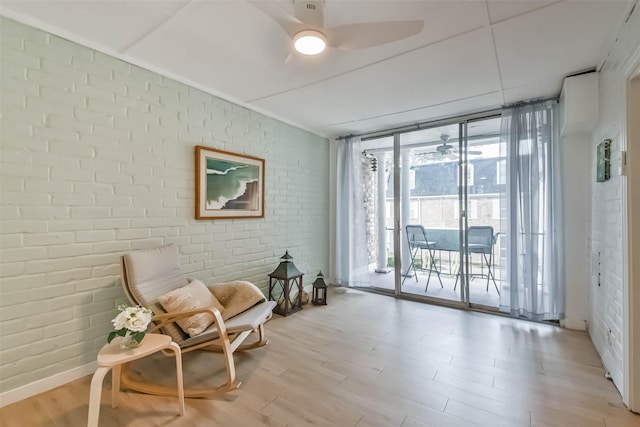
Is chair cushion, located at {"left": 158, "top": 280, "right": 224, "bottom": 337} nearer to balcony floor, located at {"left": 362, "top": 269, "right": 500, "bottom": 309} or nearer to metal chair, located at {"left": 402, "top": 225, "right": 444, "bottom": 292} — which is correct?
balcony floor, located at {"left": 362, "top": 269, "right": 500, "bottom": 309}

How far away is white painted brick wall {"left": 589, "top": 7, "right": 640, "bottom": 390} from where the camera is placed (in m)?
1.77

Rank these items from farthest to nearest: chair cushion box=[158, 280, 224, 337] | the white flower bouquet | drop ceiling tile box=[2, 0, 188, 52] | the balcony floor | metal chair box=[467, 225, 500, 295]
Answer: the balcony floor, metal chair box=[467, 225, 500, 295], chair cushion box=[158, 280, 224, 337], drop ceiling tile box=[2, 0, 188, 52], the white flower bouquet

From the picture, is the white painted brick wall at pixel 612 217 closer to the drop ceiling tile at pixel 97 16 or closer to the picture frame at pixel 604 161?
the picture frame at pixel 604 161

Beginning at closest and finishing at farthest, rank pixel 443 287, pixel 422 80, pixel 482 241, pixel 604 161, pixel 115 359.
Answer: pixel 115 359 → pixel 604 161 → pixel 422 80 → pixel 482 241 → pixel 443 287

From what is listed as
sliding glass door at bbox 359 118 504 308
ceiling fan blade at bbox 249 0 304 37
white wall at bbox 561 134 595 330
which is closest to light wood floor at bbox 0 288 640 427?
white wall at bbox 561 134 595 330

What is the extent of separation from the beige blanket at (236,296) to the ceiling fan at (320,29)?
183 centimetres

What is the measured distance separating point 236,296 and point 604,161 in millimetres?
2989

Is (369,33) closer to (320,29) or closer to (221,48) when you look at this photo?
(320,29)

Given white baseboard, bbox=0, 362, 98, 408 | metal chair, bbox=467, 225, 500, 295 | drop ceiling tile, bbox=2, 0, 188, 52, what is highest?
drop ceiling tile, bbox=2, 0, 188, 52

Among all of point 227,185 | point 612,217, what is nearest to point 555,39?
point 612,217

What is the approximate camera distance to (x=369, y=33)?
1.68 metres

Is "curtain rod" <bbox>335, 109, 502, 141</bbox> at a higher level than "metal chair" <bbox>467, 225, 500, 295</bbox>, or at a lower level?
higher

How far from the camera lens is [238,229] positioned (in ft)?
10.3

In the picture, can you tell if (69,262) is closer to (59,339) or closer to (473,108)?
(59,339)
